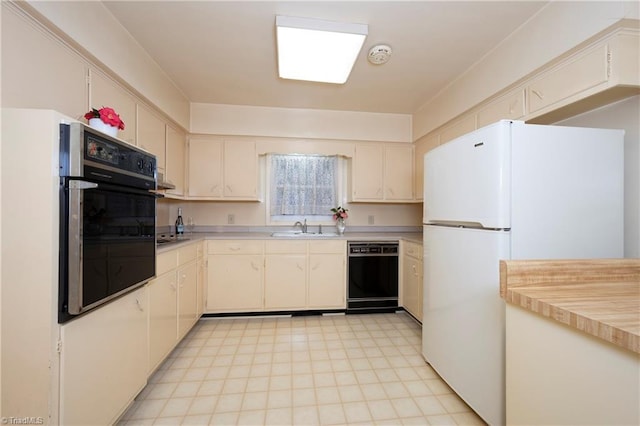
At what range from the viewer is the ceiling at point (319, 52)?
5.24 feet

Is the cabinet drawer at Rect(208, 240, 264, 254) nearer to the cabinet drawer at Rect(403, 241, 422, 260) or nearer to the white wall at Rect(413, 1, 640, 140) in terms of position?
the cabinet drawer at Rect(403, 241, 422, 260)

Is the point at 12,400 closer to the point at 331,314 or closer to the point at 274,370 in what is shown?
the point at 274,370

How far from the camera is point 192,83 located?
2.55 metres

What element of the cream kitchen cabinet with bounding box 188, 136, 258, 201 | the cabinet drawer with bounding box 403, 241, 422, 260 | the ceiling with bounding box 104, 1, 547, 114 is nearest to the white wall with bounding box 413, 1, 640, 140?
the ceiling with bounding box 104, 1, 547, 114

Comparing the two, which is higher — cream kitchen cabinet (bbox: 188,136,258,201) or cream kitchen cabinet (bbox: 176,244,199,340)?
cream kitchen cabinet (bbox: 188,136,258,201)

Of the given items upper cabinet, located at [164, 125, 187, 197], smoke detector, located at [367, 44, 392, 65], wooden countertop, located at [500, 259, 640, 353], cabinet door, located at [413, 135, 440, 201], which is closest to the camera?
wooden countertop, located at [500, 259, 640, 353]

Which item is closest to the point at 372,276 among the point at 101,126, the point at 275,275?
the point at 275,275

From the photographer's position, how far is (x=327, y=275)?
2.95 meters

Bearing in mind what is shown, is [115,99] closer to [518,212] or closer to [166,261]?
[166,261]

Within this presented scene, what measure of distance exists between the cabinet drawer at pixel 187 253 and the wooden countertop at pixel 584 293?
2.23 m

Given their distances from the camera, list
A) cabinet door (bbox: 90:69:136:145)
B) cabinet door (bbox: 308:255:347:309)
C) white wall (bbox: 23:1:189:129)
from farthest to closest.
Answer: cabinet door (bbox: 308:255:347:309) < cabinet door (bbox: 90:69:136:145) < white wall (bbox: 23:1:189:129)

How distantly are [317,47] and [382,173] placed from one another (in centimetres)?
185

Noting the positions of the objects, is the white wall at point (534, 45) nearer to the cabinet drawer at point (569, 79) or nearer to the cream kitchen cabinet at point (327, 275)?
the cabinet drawer at point (569, 79)

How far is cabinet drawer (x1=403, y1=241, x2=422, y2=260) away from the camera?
2.65 meters
